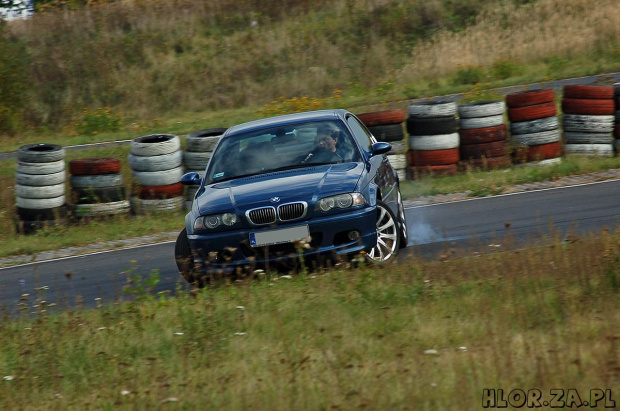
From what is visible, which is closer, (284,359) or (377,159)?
(284,359)

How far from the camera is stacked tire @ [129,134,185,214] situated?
14688mm

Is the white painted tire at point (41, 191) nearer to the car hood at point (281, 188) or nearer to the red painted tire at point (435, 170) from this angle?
the red painted tire at point (435, 170)

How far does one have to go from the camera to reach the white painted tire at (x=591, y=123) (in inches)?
571

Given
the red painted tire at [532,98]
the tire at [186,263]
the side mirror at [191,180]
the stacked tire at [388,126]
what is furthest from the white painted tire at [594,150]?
the tire at [186,263]

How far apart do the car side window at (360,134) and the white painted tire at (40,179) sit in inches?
251

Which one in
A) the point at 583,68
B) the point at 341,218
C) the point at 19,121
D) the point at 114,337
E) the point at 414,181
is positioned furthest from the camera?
the point at 19,121

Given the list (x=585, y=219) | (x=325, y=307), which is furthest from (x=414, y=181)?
(x=325, y=307)

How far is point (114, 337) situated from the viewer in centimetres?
702

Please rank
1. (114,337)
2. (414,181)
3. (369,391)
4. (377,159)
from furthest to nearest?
1. (414,181)
2. (377,159)
3. (114,337)
4. (369,391)

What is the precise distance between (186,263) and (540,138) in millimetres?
7721

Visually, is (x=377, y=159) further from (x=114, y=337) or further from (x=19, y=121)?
(x=19, y=121)

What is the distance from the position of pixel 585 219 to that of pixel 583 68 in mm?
17332

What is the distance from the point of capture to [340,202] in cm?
820

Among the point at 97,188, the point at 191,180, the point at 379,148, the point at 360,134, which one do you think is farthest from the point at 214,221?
the point at 97,188
